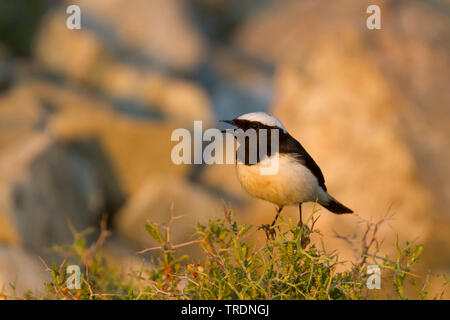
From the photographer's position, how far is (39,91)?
9.37 m

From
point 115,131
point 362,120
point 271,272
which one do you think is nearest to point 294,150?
point 271,272

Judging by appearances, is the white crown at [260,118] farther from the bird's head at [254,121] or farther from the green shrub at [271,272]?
the green shrub at [271,272]

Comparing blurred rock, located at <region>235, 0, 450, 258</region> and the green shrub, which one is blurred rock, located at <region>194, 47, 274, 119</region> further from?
the green shrub

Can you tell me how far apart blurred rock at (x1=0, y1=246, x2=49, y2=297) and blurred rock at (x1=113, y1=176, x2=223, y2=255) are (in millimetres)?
2818

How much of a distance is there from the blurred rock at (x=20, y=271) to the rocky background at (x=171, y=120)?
137 millimetres

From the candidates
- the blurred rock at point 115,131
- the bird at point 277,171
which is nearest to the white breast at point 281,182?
the bird at point 277,171

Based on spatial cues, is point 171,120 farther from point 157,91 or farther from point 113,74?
point 113,74

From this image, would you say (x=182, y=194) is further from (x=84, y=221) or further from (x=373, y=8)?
(x=373, y=8)

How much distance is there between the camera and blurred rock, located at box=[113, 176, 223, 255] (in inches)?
323

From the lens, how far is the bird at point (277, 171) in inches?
130

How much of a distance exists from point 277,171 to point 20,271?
96.6 inches
